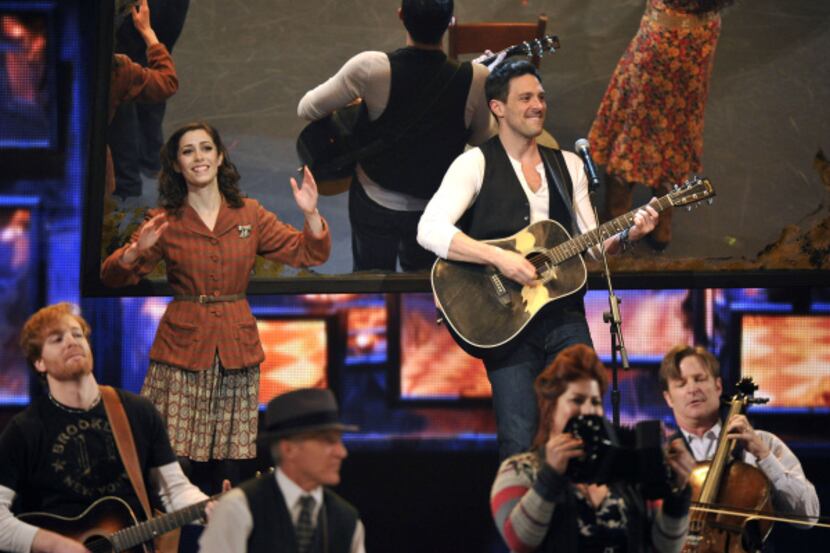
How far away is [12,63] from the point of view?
7.32 m

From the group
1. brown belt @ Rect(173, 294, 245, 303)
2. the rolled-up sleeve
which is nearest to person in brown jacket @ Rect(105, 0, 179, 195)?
brown belt @ Rect(173, 294, 245, 303)

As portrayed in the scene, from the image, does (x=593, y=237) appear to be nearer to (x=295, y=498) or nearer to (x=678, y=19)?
(x=678, y=19)

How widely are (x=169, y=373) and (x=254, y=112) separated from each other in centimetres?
157

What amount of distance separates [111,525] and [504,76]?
262cm

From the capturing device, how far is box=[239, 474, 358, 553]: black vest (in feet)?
12.8

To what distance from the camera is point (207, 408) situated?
615 cm

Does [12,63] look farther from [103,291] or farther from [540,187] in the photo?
[540,187]

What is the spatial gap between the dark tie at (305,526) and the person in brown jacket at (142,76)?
3.38 meters

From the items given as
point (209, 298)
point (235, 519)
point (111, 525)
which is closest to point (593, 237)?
point (209, 298)

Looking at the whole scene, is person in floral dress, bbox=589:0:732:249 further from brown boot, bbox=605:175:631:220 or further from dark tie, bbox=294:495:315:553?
dark tie, bbox=294:495:315:553

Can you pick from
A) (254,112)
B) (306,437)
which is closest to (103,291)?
(254,112)

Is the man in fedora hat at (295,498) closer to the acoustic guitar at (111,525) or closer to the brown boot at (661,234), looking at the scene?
the acoustic guitar at (111,525)

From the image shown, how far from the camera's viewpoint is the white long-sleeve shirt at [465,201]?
607 cm

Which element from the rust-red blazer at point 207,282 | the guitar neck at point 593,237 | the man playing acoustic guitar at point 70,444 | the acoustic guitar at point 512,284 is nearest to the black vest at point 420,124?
the rust-red blazer at point 207,282
